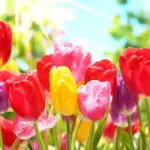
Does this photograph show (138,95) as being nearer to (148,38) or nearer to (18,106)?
(18,106)

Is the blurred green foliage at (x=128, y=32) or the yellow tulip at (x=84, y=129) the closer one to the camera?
the yellow tulip at (x=84, y=129)

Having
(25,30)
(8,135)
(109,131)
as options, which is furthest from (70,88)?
(25,30)

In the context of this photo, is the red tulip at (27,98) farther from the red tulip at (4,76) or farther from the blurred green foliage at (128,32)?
the blurred green foliage at (128,32)

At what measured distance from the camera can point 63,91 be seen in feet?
1.60

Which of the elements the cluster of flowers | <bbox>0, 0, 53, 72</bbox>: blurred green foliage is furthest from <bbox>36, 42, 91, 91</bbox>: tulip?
<bbox>0, 0, 53, 72</bbox>: blurred green foliage

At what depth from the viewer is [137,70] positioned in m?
0.51

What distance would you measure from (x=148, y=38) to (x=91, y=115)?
1.90 meters

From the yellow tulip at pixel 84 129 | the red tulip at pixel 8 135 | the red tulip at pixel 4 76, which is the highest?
the red tulip at pixel 4 76

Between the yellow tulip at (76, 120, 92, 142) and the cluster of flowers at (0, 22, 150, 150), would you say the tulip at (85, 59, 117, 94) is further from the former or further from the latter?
the yellow tulip at (76, 120, 92, 142)

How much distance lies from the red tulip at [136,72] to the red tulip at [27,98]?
0.08 m

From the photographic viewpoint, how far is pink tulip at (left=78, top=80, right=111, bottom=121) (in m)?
0.48

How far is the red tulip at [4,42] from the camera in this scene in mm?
541

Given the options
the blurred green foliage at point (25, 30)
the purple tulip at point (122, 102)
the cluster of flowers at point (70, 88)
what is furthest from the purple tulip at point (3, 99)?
the blurred green foliage at point (25, 30)

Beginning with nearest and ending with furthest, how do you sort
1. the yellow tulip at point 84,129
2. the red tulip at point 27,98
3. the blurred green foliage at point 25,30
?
the red tulip at point 27,98, the yellow tulip at point 84,129, the blurred green foliage at point 25,30
